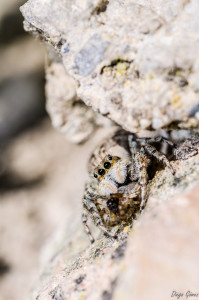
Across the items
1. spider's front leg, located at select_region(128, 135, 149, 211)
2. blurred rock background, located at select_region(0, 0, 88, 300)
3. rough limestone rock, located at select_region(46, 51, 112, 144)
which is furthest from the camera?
blurred rock background, located at select_region(0, 0, 88, 300)

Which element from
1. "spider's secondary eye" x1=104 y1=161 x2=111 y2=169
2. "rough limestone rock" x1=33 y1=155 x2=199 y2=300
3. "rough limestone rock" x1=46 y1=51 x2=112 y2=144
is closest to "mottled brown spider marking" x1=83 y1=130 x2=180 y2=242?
"spider's secondary eye" x1=104 y1=161 x2=111 y2=169

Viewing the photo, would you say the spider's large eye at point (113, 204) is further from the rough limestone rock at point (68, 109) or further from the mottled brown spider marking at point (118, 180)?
the rough limestone rock at point (68, 109)

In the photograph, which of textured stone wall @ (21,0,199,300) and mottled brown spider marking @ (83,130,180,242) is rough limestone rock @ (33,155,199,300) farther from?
mottled brown spider marking @ (83,130,180,242)

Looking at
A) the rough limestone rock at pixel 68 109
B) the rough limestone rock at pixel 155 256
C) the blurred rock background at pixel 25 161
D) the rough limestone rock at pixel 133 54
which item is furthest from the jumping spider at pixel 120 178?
the blurred rock background at pixel 25 161

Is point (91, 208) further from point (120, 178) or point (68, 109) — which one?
point (68, 109)

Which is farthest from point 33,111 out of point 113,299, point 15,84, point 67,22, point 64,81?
point 113,299

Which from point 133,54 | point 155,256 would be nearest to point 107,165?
point 133,54
